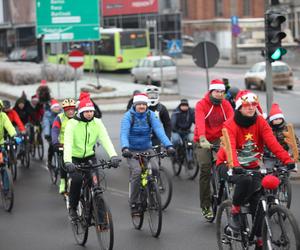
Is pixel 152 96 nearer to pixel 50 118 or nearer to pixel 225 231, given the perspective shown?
pixel 50 118

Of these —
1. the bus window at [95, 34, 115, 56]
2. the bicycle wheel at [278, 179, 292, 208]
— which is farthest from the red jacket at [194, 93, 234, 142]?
the bus window at [95, 34, 115, 56]

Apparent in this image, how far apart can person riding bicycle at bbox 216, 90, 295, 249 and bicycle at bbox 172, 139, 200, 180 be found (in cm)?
621

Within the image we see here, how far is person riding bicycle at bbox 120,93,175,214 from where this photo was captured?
34.1 feet

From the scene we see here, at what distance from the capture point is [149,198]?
10.1m

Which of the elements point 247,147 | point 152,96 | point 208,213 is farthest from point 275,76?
point 247,147

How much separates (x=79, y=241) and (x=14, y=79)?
33294 mm

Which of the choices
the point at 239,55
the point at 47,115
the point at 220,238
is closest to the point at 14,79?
the point at 239,55

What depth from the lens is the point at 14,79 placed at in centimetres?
4247

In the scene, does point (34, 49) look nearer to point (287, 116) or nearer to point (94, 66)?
point (94, 66)

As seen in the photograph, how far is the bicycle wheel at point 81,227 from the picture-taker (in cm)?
970

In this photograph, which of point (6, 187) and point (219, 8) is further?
point (219, 8)

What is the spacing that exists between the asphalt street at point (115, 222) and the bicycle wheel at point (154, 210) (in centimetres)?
12

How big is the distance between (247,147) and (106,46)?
4603 centimetres

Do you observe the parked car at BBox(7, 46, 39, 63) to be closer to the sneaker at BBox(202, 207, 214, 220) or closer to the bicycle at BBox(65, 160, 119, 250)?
the sneaker at BBox(202, 207, 214, 220)
